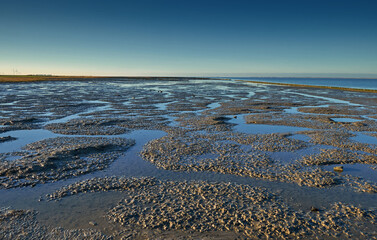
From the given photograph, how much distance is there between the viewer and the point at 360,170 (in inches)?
324

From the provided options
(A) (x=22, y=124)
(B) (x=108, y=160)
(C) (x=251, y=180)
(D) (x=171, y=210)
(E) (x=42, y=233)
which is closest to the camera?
(E) (x=42, y=233)

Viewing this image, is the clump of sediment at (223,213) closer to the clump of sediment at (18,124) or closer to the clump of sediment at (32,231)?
the clump of sediment at (32,231)

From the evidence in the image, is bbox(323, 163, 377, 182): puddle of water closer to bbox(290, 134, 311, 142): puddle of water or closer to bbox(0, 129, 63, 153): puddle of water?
bbox(290, 134, 311, 142): puddle of water

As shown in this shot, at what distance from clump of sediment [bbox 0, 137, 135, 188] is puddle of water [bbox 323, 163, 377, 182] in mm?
8165

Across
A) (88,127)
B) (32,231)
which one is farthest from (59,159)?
(88,127)

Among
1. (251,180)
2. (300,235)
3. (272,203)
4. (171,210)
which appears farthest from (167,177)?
(300,235)

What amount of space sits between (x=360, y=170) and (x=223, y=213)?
569 cm

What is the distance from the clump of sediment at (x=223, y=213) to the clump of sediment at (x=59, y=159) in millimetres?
1269

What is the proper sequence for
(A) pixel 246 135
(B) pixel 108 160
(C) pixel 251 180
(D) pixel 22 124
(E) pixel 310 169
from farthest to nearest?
(D) pixel 22 124 → (A) pixel 246 135 → (B) pixel 108 160 → (E) pixel 310 169 → (C) pixel 251 180

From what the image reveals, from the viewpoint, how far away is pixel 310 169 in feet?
26.9

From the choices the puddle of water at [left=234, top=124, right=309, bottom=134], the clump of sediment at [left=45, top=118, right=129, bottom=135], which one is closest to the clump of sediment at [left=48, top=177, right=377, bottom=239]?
the clump of sediment at [left=45, top=118, right=129, bottom=135]

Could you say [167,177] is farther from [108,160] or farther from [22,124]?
[22,124]

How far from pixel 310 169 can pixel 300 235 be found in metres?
3.84

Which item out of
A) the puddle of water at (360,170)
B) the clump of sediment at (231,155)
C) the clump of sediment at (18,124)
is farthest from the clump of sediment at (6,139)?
the puddle of water at (360,170)
